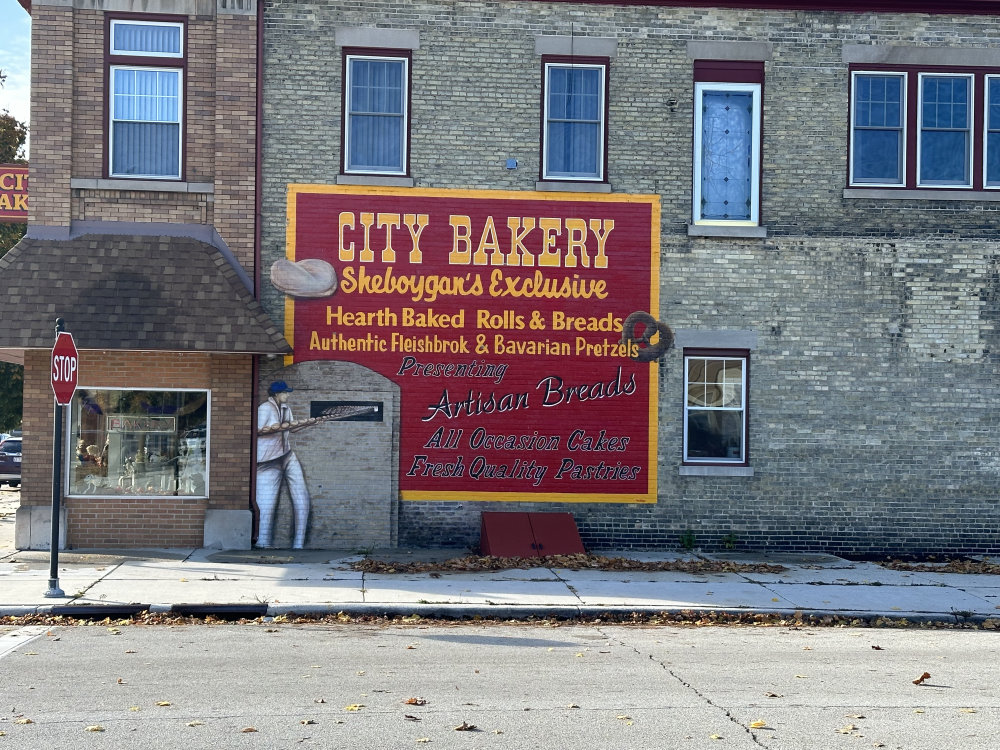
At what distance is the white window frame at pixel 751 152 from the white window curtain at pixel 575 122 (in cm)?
142

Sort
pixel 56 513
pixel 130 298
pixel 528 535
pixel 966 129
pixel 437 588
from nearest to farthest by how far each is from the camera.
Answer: pixel 56 513 < pixel 437 588 < pixel 130 298 < pixel 528 535 < pixel 966 129

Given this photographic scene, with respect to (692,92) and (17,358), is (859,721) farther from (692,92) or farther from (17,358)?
(17,358)

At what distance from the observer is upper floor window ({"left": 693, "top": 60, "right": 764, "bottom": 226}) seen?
51.0ft

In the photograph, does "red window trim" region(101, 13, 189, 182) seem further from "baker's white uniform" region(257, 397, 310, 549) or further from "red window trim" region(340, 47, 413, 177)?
"baker's white uniform" region(257, 397, 310, 549)

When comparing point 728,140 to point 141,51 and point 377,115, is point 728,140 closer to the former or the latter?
point 377,115

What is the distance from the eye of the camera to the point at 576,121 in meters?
15.4

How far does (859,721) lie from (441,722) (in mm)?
2769

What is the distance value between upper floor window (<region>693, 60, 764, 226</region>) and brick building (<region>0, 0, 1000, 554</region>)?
39mm

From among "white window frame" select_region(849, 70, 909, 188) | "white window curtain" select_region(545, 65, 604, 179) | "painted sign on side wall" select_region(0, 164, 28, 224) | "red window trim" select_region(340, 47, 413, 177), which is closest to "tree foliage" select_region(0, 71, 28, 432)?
"painted sign on side wall" select_region(0, 164, 28, 224)

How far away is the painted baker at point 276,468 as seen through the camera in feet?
48.5

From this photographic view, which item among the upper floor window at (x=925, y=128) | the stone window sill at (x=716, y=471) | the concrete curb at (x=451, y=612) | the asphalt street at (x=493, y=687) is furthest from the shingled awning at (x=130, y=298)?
the upper floor window at (x=925, y=128)

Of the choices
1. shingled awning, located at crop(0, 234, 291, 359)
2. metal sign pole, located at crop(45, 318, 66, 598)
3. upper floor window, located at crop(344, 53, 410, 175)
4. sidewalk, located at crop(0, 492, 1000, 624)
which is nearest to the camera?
sidewalk, located at crop(0, 492, 1000, 624)

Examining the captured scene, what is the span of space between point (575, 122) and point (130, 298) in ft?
22.1

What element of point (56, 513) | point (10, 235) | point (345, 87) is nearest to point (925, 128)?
point (345, 87)
